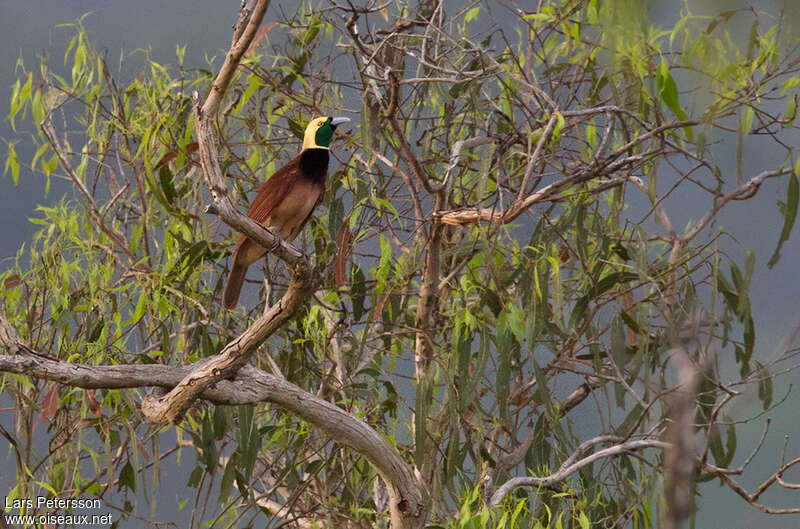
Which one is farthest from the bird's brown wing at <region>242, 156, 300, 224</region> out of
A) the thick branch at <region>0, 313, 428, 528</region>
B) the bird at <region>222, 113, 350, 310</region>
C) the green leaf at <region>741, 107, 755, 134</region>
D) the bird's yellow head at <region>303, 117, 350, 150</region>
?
the green leaf at <region>741, 107, 755, 134</region>

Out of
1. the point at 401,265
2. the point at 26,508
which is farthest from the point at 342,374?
the point at 26,508

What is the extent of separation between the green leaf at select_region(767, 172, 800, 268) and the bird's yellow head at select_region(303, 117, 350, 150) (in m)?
1.28

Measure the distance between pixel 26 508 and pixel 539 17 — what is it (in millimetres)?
2009

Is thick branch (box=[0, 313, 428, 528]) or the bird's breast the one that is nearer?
thick branch (box=[0, 313, 428, 528])

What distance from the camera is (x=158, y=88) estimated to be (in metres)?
3.18

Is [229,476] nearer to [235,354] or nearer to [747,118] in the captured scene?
[235,354]

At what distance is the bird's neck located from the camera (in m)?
2.93

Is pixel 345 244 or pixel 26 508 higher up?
pixel 345 244

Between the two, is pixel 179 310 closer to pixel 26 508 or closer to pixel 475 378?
pixel 26 508

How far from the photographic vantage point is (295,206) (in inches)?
114

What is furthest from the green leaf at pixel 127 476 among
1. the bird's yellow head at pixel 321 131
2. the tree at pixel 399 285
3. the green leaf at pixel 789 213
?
the green leaf at pixel 789 213

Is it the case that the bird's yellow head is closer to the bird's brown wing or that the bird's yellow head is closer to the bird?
the bird

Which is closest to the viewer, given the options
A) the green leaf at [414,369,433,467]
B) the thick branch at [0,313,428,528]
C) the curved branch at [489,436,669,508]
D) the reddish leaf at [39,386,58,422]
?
the thick branch at [0,313,428,528]

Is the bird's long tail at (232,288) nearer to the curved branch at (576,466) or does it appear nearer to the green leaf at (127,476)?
the green leaf at (127,476)
